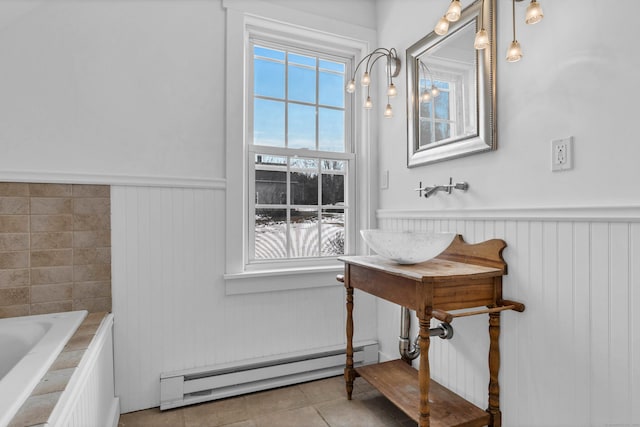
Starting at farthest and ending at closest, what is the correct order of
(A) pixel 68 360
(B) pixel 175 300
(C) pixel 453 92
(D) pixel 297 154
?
1. (D) pixel 297 154
2. (B) pixel 175 300
3. (C) pixel 453 92
4. (A) pixel 68 360

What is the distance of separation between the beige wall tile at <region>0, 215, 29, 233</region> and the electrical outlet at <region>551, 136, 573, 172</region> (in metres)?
2.24

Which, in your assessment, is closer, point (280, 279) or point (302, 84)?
point (280, 279)

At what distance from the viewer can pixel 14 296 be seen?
1581 millimetres

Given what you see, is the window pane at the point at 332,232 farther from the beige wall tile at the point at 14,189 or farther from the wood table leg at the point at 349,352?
the beige wall tile at the point at 14,189

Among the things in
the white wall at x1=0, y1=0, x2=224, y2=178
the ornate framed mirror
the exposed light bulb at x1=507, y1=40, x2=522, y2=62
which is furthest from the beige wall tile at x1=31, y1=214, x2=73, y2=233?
the exposed light bulb at x1=507, y1=40, x2=522, y2=62

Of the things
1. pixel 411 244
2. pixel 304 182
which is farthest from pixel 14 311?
pixel 411 244

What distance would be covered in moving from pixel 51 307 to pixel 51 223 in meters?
0.40

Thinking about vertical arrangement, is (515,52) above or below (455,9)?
below

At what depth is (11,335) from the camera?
4.77 feet

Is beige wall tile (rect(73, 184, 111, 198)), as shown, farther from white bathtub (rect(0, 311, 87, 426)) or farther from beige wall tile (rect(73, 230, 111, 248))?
white bathtub (rect(0, 311, 87, 426))

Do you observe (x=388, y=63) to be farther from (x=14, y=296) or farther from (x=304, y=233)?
(x=14, y=296)

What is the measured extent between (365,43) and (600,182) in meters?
1.71

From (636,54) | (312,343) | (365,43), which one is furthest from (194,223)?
(636,54)

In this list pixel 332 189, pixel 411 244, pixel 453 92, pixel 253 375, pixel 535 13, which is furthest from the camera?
pixel 332 189
